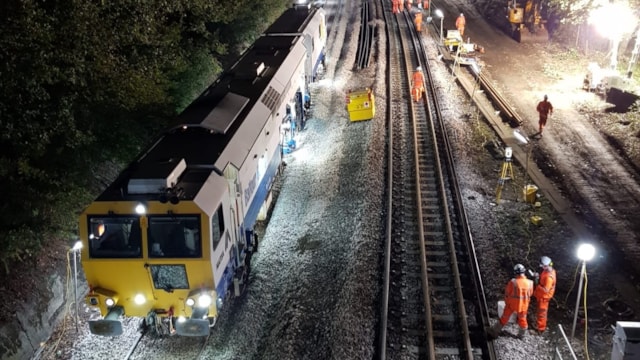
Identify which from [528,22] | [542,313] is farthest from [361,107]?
[528,22]

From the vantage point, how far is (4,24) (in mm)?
8781

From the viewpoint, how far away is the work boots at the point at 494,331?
9281 millimetres

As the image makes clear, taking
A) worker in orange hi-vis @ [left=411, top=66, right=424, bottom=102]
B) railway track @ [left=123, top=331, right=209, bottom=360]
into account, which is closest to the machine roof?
railway track @ [left=123, top=331, right=209, bottom=360]

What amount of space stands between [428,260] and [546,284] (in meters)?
2.91

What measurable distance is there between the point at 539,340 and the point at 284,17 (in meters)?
20.3

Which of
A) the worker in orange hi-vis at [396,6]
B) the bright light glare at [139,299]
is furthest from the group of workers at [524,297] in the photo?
the worker in orange hi-vis at [396,6]

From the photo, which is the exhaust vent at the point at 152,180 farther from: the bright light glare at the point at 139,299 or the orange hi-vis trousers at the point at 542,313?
the orange hi-vis trousers at the point at 542,313

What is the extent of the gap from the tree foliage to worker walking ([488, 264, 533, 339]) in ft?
28.0

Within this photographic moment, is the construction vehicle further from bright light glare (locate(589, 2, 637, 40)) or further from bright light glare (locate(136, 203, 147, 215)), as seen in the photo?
bright light glare (locate(136, 203, 147, 215))

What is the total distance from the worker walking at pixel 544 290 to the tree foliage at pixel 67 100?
29.9 ft

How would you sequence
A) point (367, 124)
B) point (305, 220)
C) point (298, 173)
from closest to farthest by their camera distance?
point (305, 220), point (298, 173), point (367, 124)

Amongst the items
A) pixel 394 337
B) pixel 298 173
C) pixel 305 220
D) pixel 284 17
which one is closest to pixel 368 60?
pixel 284 17

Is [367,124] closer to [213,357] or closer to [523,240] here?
[523,240]

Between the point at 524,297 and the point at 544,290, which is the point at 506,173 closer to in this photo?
the point at 544,290
